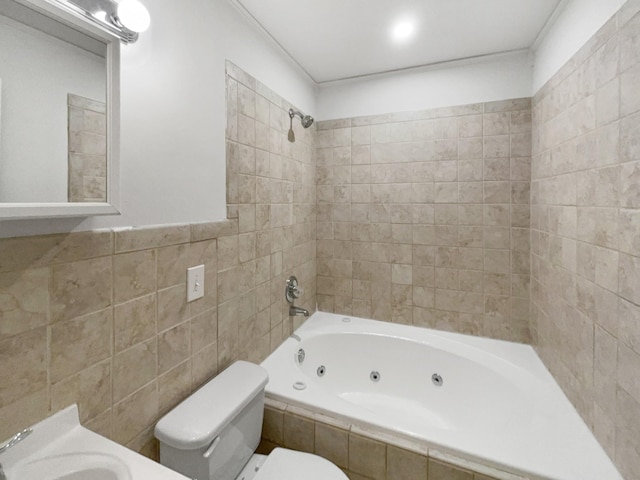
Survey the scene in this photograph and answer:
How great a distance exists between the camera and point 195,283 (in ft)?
4.14

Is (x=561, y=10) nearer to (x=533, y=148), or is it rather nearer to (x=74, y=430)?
(x=533, y=148)

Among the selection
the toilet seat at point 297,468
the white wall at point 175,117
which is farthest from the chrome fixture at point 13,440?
the toilet seat at point 297,468

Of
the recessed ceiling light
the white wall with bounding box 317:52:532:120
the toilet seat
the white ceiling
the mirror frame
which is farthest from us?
the white wall with bounding box 317:52:532:120

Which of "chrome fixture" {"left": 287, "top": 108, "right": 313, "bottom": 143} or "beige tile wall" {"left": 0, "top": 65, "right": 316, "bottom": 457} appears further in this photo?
"chrome fixture" {"left": 287, "top": 108, "right": 313, "bottom": 143}

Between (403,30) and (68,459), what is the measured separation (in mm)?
2312

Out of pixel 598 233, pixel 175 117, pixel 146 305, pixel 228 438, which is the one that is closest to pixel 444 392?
pixel 598 233

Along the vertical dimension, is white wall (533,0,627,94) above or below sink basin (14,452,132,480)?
above

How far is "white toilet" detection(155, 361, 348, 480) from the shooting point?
102 cm

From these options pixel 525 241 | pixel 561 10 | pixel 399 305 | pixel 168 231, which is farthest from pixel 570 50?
pixel 168 231

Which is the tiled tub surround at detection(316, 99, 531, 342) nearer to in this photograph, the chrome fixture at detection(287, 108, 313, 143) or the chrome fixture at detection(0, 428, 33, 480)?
the chrome fixture at detection(287, 108, 313, 143)

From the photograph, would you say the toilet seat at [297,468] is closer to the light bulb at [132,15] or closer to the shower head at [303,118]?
the light bulb at [132,15]

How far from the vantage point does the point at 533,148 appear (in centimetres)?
193

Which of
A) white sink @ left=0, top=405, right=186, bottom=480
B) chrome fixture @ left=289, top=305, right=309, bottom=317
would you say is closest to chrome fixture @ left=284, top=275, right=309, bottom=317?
chrome fixture @ left=289, top=305, right=309, bottom=317

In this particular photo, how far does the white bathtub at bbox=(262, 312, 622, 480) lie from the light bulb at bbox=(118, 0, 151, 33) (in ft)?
5.25
